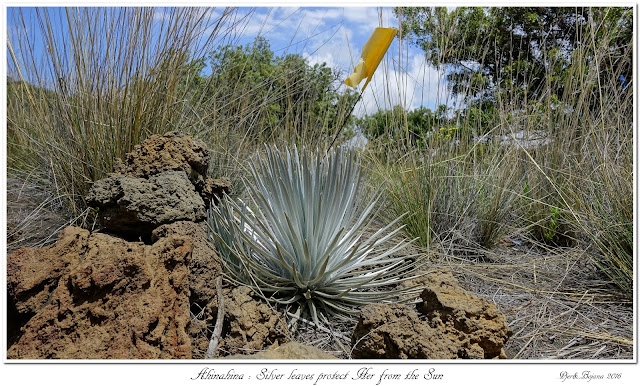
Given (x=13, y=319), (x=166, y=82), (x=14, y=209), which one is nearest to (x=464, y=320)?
(x=13, y=319)

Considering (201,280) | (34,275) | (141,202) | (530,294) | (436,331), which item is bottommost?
(530,294)

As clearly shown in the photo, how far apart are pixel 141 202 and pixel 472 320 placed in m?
1.47

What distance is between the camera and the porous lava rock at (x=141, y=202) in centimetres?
207

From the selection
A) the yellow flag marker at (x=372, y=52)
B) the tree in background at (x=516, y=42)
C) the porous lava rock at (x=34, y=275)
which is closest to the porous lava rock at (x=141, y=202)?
the porous lava rock at (x=34, y=275)

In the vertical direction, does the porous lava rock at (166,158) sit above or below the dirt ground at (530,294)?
above

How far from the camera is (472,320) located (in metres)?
1.74

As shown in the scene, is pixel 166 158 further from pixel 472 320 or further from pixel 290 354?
pixel 472 320

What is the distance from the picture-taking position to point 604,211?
2.55 meters

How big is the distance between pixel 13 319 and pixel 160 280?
591 millimetres

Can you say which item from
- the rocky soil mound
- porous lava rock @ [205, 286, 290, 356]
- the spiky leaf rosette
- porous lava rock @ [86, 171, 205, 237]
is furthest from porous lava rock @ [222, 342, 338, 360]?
porous lava rock @ [86, 171, 205, 237]

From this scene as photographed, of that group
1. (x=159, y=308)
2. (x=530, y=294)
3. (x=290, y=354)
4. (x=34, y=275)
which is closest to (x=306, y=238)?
(x=290, y=354)

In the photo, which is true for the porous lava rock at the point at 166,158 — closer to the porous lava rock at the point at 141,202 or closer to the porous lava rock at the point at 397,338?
the porous lava rock at the point at 141,202
